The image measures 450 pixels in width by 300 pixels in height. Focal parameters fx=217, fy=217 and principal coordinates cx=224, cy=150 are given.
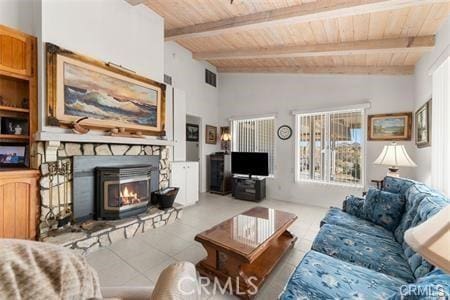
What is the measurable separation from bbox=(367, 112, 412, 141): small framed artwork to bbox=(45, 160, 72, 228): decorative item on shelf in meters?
5.30

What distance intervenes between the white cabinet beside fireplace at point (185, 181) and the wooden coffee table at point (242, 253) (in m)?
2.17

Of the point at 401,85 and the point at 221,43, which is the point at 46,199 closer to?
the point at 221,43

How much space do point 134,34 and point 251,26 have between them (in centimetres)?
196

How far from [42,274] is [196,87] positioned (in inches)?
218

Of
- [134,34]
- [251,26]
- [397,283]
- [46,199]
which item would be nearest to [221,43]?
[251,26]

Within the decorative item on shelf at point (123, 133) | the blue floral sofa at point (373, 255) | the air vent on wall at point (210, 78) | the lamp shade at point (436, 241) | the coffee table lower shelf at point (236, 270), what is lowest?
the coffee table lower shelf at point (236, 270)

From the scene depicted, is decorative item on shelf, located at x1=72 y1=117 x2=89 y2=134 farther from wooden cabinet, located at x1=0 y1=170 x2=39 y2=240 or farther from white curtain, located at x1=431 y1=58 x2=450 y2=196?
white curtain, located at x1=431 y1=58 x2=450 y2=196

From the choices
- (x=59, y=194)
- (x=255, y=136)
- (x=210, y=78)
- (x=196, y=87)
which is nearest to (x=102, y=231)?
(x=59, y=194)

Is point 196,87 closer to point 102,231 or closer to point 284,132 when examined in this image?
point 284,132

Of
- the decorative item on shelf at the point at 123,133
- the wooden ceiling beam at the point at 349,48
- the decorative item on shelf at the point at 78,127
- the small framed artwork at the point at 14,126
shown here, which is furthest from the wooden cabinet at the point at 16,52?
the wooden ceiling beam at the point at 349,48

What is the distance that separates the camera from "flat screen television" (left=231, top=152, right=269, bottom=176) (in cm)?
538

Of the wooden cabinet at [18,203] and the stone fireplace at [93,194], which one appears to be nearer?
the wooden cabinet at [18,203]

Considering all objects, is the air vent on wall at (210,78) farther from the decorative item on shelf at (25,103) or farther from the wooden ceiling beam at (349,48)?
the decorative item on shelf at (25,103)

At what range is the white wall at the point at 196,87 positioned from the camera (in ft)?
17.1
